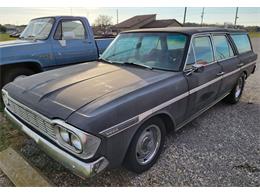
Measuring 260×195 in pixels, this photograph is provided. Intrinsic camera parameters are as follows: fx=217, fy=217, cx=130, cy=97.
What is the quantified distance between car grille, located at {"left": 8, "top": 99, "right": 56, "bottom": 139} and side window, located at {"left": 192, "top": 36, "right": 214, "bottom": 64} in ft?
7.19

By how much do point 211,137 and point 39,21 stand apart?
4.89 m

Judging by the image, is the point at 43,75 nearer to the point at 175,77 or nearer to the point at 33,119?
the point at 33,119

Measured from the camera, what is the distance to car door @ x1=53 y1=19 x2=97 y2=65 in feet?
16.9

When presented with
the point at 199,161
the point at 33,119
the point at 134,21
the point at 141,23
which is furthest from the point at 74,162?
the point at 134,21

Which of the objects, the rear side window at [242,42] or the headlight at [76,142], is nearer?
the headlight at [76,142]

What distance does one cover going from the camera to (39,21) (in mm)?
5539

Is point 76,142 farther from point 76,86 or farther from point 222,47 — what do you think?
point 222,47

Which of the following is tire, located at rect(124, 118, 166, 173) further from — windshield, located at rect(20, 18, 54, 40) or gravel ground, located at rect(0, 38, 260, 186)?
windshield, located at rect(20, 18, 54, 40)

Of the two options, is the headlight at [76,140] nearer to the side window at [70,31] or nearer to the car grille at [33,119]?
the car grille at [33,119]

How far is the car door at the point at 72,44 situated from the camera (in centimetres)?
516

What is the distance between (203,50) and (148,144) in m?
1.84

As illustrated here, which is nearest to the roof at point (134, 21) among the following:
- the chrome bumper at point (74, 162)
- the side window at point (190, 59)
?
the side window at point (190, 59)

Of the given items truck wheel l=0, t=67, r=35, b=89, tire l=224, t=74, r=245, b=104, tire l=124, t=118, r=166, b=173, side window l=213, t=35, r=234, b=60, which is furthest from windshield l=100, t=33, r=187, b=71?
tire l=224, t=74, r=245, b=104

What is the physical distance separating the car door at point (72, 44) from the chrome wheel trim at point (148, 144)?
3.37 meters
